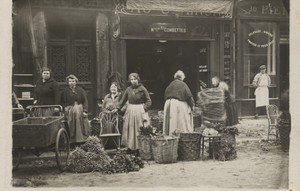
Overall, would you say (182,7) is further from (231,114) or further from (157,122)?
(231,114)

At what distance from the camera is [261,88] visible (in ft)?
25.1

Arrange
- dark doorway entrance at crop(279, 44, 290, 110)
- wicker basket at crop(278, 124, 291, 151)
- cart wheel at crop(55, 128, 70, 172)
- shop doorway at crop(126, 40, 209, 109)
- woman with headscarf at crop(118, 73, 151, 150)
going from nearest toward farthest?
dark doorway entrance at crop(279, 44, 290, 110)
cart wheel at crop(55, 128, 70, 172)
wicker basket at crop(278, 124, 291, 151)
woman with headscarf at crop(118, 73, 151, 150)
shop doorway at crop(126, 40, 209, 109)

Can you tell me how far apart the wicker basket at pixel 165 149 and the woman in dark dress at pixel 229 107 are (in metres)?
2.49

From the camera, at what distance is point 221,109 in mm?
8266

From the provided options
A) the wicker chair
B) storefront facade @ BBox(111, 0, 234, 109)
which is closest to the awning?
storefront facade @ BBox(111, 0, 234, 109)

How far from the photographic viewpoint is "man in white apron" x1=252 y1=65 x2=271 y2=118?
739 centimetres

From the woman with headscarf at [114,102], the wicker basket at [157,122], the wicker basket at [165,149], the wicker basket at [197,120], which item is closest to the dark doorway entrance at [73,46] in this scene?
the woman with headscarf at [114,102]

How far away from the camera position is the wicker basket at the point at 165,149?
20.0 ft

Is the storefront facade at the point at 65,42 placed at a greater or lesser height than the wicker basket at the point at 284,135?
greater

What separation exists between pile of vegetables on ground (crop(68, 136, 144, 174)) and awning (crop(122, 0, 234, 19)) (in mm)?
3117

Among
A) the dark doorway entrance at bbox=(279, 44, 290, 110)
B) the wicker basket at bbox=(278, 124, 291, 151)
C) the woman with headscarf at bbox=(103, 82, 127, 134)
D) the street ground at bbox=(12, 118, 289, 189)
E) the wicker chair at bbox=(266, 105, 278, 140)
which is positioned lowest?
the street ground at bbox=(12, 118, 289, 189)

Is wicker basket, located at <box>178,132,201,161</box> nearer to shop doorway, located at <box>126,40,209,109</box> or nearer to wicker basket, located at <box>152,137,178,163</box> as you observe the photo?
wicker basket, located at <box>152,137,178,163</box>

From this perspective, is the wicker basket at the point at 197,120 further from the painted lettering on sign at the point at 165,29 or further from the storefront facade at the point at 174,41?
the painted lettering on sign at the point at 165,29

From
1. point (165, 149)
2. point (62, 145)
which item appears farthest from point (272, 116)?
point (62, 145)
